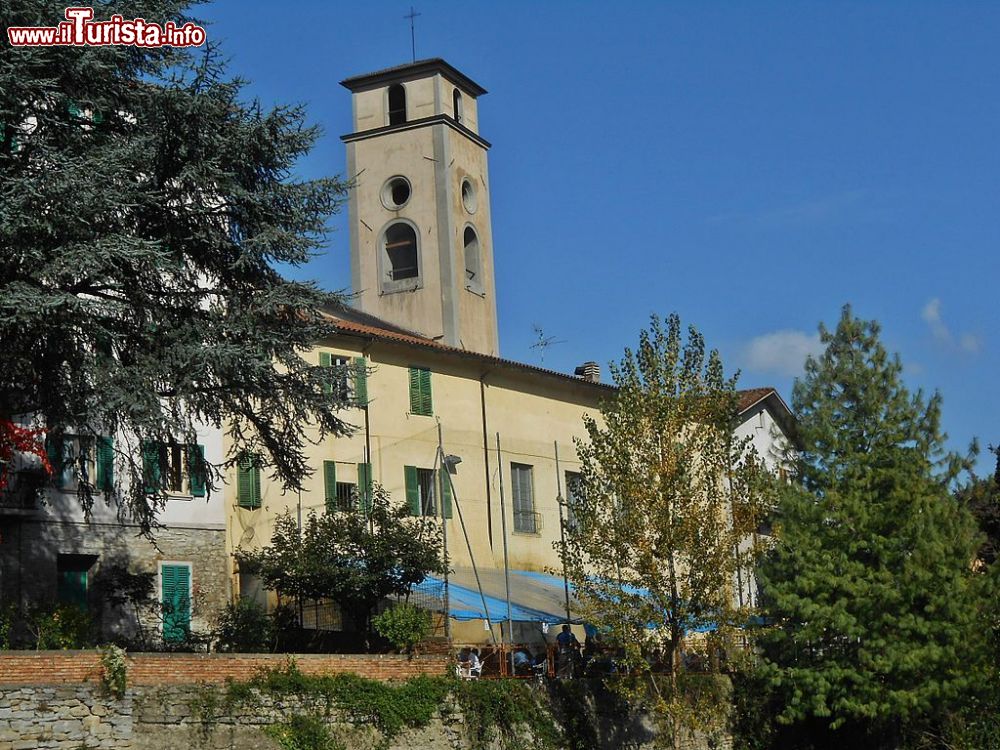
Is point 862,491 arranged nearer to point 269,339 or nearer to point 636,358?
point 636,358

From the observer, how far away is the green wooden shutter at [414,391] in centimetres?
3469

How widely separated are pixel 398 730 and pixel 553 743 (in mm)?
4075

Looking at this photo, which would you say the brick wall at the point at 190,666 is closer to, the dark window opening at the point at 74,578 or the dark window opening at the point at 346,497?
the dark window opening at the point at 346,497

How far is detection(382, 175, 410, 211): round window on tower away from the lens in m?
47.6

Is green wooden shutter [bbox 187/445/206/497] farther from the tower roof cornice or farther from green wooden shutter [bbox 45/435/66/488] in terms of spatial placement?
the tower roof cornice

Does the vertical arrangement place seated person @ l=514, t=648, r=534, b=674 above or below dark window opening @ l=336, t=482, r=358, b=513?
below

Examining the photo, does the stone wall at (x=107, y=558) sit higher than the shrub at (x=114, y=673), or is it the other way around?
the stone wall at (x=107, y=558)

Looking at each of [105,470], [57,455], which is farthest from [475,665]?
[57,455]

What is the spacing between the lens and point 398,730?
24.0 meters

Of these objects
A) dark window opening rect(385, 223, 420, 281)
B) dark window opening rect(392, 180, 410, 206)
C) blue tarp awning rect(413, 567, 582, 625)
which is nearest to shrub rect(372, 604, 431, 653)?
blue tarp awning rect(413, 567, 582, 625)

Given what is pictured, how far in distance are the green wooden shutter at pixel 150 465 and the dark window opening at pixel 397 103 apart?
88.3ft

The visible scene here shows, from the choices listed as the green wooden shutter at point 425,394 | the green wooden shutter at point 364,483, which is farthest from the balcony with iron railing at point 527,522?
the green wooden shutter at point 364,483

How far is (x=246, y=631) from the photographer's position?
26297mm
